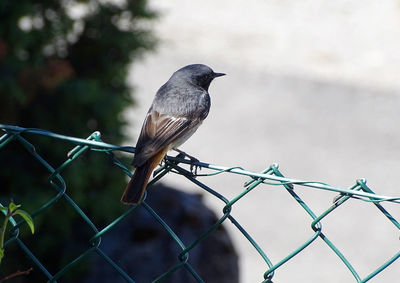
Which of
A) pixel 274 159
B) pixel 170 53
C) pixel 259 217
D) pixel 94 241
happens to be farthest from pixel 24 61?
pixel 170 53

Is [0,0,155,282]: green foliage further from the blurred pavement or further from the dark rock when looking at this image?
the blurred pavement

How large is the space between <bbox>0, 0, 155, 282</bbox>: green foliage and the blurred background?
1cm

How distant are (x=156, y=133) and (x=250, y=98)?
780 cm

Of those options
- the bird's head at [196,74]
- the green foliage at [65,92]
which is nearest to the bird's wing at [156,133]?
the bird's head at [196,74]

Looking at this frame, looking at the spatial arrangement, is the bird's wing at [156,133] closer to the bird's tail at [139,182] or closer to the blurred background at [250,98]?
the bird's tail at [139,182]

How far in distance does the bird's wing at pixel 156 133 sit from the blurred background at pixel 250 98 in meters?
1.61

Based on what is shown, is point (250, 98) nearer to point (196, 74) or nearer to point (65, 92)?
point (65, 92)

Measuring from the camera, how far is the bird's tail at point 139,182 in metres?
2.72

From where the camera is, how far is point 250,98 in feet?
37.0

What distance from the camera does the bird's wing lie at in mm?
3150

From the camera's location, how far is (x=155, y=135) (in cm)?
351

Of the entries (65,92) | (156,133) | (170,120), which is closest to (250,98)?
(65,92)

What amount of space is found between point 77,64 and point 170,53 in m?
6.62

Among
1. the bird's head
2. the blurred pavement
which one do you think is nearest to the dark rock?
the blurred pavement
